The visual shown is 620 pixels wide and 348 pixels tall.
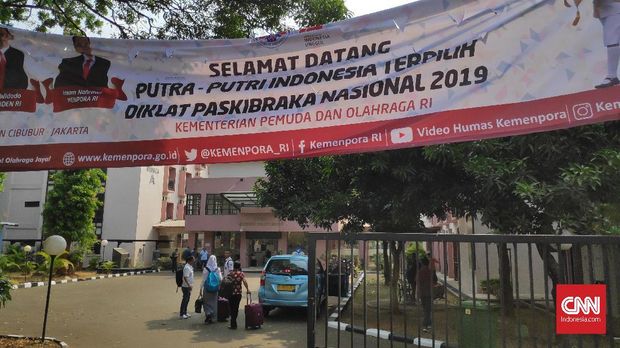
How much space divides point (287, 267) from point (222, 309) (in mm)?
1939

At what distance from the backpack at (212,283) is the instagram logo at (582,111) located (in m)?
9.72

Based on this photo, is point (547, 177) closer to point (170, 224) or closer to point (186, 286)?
point (186, 286)

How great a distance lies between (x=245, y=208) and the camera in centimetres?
3769

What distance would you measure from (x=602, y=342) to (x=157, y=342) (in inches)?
314

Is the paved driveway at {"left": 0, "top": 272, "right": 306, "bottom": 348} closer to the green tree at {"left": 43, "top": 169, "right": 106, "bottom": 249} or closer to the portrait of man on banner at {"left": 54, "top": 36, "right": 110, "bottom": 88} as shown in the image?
the portrait of man on banner at {"left": 54, "top": 36, "right": 110, "bottom": 88}

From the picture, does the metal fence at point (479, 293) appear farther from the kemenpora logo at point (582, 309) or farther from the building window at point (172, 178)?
the building window at point (172, 178)

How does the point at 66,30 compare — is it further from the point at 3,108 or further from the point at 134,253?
the point at 134,253

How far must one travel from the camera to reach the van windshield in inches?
495

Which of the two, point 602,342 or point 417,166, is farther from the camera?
point 417,166

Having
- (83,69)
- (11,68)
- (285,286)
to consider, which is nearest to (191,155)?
(83,69)

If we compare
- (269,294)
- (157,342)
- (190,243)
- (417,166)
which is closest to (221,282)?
(269,294)

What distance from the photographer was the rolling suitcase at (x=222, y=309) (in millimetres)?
11727

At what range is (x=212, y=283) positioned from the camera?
11.7 meters

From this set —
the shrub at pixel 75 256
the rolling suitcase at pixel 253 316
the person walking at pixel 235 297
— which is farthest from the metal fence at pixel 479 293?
the shrub at pixel 75 256
